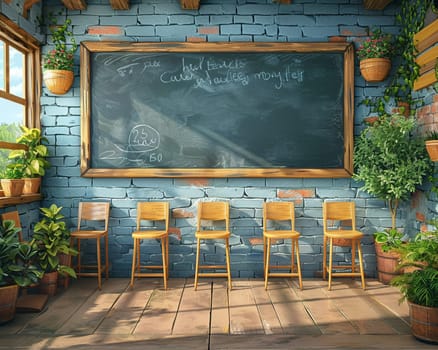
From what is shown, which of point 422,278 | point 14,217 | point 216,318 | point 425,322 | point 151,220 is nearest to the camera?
point 425,322

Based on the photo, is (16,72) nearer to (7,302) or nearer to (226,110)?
(226,110)

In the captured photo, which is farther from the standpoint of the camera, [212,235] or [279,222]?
[279,222]

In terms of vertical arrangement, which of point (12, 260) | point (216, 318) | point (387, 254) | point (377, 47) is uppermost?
point (377, 47)

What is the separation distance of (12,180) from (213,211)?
185 cm

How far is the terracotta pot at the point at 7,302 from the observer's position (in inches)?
122

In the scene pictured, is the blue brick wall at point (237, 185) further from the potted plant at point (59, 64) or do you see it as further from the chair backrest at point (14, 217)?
the chair backrest at point (14, 217)

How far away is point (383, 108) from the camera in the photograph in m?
4.45

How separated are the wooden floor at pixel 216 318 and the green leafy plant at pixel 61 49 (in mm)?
2128

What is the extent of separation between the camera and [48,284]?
12.5ft

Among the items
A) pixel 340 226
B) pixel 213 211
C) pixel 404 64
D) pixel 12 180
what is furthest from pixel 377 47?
pixel 12 180

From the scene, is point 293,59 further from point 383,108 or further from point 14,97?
point 14,97

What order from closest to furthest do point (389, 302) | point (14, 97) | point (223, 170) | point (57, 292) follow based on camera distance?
point (389, 302) → point (57, 292) → point (14, 97) → point (223, 170)

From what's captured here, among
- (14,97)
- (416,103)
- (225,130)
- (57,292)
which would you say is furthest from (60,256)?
(416,103)

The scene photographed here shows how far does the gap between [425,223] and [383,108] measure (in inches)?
47.5
